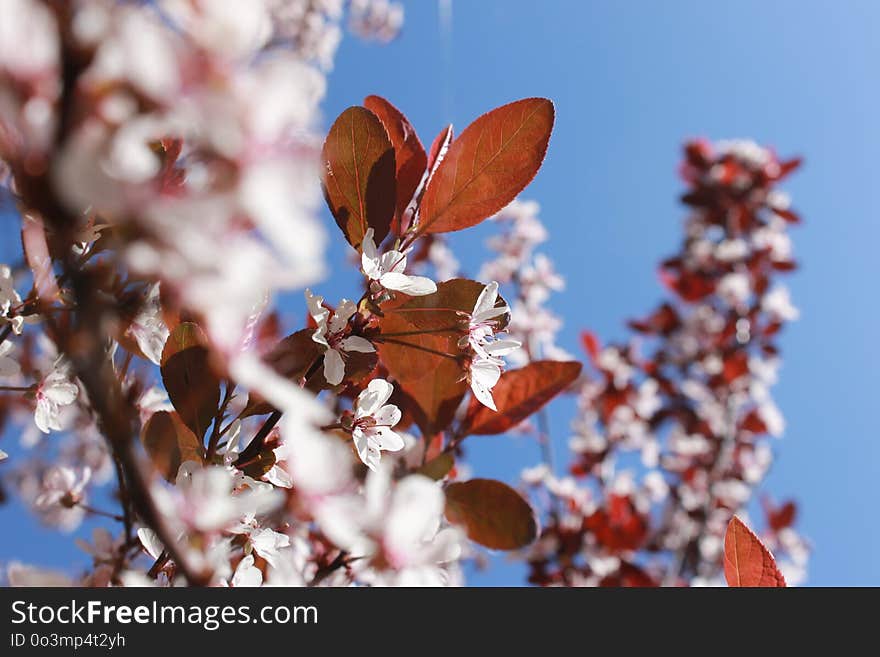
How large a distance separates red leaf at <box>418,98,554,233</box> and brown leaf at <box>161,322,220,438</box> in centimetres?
22

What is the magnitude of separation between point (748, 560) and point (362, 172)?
1.57 feet

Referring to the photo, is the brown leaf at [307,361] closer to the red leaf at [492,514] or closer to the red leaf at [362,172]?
the red leaf at [362,172]

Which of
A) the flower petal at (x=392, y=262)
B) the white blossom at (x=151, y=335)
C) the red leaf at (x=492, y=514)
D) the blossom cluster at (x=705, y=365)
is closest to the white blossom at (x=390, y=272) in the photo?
the flower petal at (x=392, y=262)

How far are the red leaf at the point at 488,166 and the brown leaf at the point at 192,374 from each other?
0.71ft

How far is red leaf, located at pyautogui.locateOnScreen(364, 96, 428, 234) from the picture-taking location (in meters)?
0.62

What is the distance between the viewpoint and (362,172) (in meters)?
0.57

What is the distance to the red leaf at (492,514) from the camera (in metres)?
0.72

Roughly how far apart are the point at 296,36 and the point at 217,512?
124 inches

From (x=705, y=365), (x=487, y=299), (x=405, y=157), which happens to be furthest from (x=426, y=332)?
(x=705, y=365)

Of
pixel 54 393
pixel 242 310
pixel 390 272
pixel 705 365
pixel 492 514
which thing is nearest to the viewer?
pixel 242 310

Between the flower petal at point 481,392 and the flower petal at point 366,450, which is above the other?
the flower petal at point 481,392

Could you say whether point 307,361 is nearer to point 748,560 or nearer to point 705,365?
point 748,560
